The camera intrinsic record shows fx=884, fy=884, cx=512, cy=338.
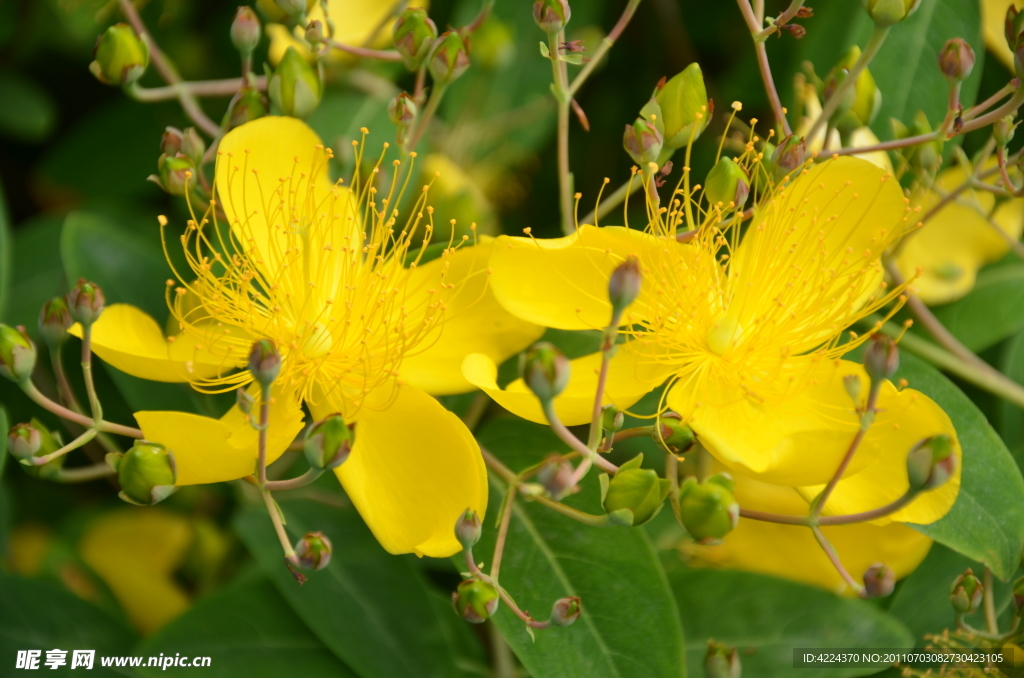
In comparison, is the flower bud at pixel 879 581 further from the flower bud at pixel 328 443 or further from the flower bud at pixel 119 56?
the flower bud at pixel 119 56

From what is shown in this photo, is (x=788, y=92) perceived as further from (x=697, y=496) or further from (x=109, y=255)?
(x=109, y=255)

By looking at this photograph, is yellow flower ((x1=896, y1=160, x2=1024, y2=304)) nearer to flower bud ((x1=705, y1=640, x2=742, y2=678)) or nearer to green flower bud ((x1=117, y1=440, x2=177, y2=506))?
flower bud ((x1=705, y1=640, x2=742, y2=678))

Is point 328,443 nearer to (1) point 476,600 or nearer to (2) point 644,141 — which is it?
(1) point 476,600

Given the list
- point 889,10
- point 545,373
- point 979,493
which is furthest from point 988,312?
point 545,373

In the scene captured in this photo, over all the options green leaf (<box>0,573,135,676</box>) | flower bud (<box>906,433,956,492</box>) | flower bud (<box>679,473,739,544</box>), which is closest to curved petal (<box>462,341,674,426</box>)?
flower bud (<box>679,473,739,544</box>)

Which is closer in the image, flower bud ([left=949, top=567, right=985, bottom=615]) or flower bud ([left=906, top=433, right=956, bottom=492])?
flower bud ([left=906, top=433, right=956, bottom=492])

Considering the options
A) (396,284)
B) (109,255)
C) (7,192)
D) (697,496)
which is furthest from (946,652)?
(7,192)
